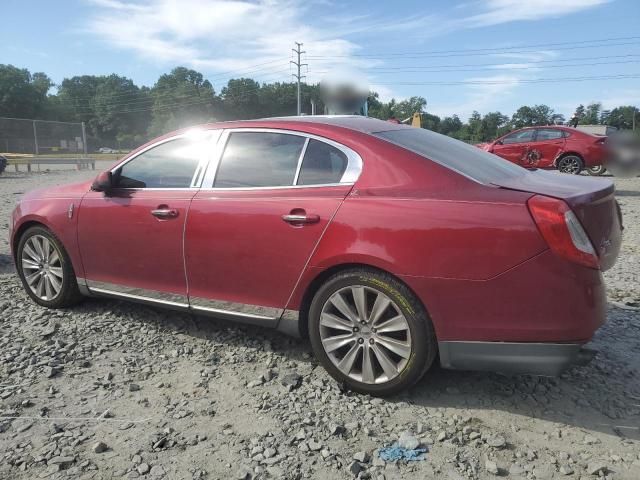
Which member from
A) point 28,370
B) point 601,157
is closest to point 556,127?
point 601,157

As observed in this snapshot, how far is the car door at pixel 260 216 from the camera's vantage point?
3084 millimetres

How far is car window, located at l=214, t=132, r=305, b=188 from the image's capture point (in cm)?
332

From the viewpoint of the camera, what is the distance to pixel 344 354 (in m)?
3.08

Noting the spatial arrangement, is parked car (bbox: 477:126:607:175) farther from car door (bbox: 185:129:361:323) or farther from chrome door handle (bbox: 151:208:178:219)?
chrome door handle (bbox: 151:208:178:219)

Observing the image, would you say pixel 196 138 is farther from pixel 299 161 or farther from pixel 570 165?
pixel 570 165

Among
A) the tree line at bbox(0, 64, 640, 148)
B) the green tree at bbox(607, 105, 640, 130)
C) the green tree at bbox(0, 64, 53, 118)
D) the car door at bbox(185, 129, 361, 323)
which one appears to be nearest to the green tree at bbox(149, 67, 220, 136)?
the tree line at bbox(0, 64, 640, 148)

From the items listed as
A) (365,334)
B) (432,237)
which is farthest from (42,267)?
(432,237)

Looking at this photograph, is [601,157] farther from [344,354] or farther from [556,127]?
[344,354]

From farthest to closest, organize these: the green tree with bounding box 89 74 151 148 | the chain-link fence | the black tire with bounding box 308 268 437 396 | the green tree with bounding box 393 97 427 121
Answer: the green tree with bounding box 89 74 151 148
the green tree with bounding box 393 97 427 121
the chain-link fence
the black tire with bounding box 308 268 437 396

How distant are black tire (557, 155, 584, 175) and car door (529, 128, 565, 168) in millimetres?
203

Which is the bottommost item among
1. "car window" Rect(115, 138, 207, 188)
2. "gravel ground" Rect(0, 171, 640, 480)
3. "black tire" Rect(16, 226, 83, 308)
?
"gravel ground" Rect(0, 171, 640, 480)

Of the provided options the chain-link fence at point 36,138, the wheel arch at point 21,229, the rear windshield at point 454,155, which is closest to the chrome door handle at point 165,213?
the wheel arch at point 21,229

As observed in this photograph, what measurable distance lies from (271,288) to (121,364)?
1180 millimetres

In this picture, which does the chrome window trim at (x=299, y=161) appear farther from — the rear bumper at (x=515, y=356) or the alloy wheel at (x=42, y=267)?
the alloy wheel at (x=42, y=267)
